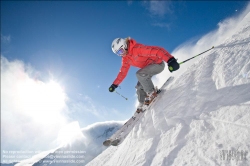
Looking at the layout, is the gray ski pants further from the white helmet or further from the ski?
the white helmet

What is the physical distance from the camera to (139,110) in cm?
763

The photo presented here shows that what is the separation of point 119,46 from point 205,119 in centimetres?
440

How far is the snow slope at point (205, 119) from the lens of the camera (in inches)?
121

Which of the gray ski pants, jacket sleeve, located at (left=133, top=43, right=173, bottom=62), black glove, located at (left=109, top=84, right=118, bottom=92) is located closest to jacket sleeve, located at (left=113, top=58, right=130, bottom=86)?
black glove, located at (left=109, top=84, right=118, bottom=92)

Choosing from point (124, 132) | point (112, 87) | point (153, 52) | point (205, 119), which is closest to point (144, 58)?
point (153, 52)

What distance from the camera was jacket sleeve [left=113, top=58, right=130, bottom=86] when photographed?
816 cm

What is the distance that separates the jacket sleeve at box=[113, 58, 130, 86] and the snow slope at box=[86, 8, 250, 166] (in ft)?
8.57

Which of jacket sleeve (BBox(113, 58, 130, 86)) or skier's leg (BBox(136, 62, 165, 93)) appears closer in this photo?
skier's leg (BBox(136, 62, 165, 93))

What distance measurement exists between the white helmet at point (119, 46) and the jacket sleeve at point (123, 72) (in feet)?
2.19

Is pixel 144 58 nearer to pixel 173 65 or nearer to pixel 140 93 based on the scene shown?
pixel 173 65

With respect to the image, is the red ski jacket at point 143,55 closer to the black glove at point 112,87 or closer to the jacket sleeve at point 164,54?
the jacket sleeve at point 164,54

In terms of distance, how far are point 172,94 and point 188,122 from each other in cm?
202

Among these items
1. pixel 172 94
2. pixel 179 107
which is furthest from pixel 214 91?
pixel 172 94

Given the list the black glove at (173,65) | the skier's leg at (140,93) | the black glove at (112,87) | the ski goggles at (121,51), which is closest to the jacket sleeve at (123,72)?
the black glove at (112,87)
